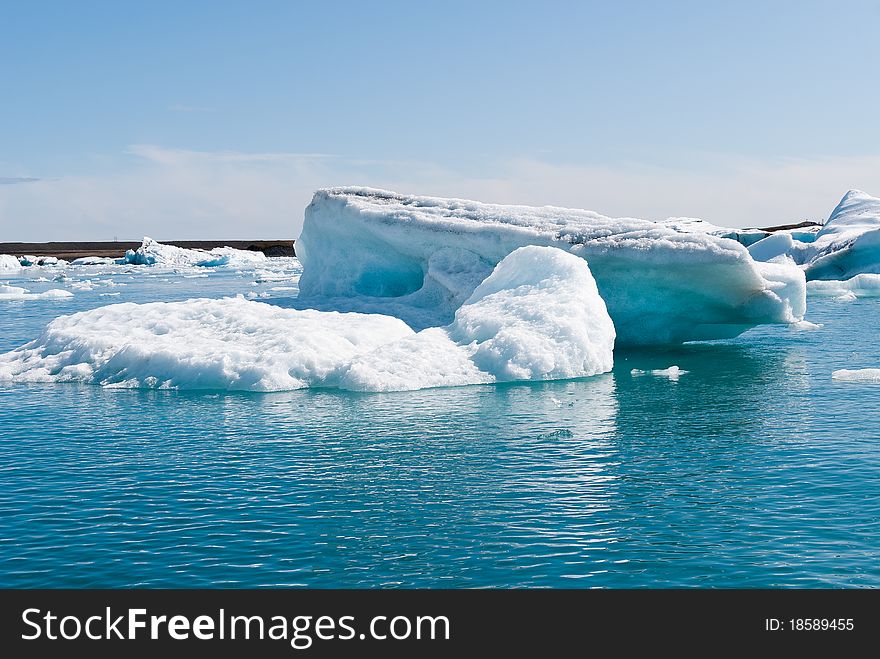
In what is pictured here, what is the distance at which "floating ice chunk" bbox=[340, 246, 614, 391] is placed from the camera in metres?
14.8

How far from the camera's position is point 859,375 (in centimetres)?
1490

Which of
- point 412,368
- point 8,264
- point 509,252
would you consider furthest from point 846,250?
point 8,264

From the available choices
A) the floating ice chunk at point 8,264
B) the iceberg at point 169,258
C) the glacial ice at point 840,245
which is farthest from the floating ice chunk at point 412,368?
the floating ice chunk at point 8,264

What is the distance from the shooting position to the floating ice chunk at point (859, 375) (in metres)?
14.7

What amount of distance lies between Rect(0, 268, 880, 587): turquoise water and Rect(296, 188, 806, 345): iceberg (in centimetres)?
394

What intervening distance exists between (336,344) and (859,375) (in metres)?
8.54

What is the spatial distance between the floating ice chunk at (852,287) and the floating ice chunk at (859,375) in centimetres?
2059

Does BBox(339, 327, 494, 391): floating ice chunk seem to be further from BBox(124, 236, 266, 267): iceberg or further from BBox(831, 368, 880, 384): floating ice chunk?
BBox(124, 236, 266, 267): iceberg

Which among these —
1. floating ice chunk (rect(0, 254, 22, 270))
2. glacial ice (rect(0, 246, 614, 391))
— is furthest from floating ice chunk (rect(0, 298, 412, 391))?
floating ice chunk (rect(0, 254, 22, 270))

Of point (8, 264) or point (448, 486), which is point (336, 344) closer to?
point (448, 486)

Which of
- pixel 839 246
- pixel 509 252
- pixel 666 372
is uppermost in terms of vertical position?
pixel 839 246

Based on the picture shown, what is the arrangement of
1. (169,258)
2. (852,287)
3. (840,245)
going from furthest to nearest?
(169,258) < (840,245) < (852,287)
